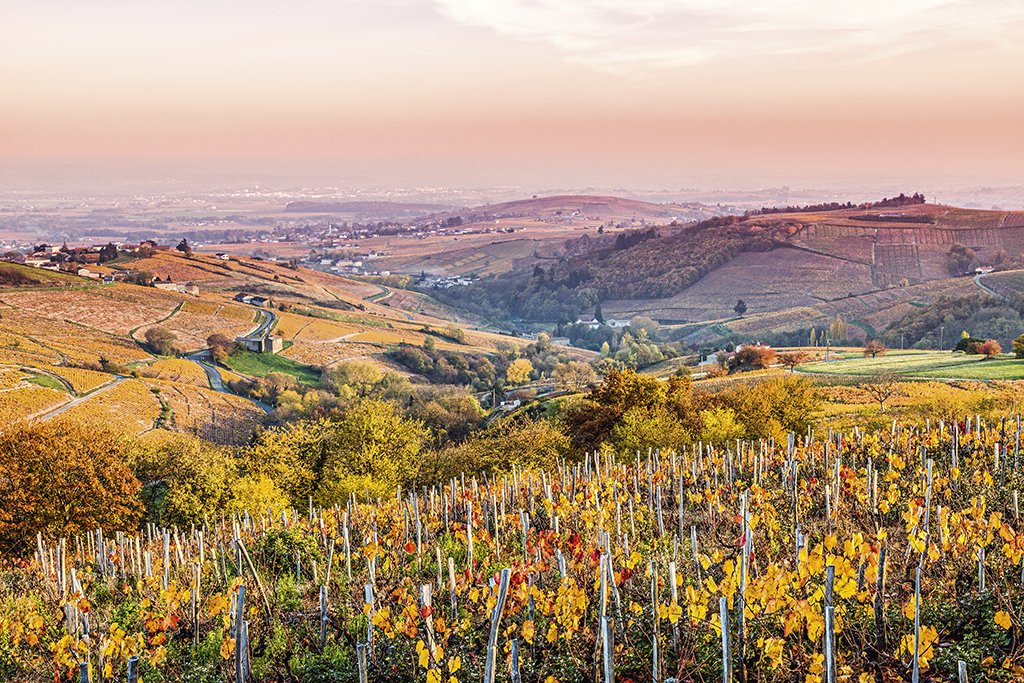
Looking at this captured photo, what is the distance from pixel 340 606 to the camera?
1199cm

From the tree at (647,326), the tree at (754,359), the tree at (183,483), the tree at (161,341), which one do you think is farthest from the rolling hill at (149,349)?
the tree at (754,359)

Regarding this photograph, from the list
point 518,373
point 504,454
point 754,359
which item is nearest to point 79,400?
point 518,373

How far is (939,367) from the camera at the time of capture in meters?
58.8

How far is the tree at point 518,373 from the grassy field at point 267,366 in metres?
27.5

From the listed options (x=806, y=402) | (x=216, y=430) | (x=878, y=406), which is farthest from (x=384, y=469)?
(x=216, y=430)

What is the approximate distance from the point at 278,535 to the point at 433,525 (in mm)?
3330

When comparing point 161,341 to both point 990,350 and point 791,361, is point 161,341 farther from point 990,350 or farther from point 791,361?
point 990,350

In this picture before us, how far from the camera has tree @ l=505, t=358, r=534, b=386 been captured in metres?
115

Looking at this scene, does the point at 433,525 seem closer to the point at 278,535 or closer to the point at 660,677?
the point at 278,535

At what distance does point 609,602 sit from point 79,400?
86.5 m

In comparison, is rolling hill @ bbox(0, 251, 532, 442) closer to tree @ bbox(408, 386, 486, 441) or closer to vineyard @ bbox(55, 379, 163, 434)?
vineyard @ bbox(55, 379, 163, 434)

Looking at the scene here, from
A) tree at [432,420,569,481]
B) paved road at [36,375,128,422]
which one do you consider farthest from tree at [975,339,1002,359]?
paved road at [36,375,128,422]

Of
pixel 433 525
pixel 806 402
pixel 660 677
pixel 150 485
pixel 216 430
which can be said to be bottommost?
pixel 216 430

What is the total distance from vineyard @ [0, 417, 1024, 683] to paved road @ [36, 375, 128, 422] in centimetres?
6897
